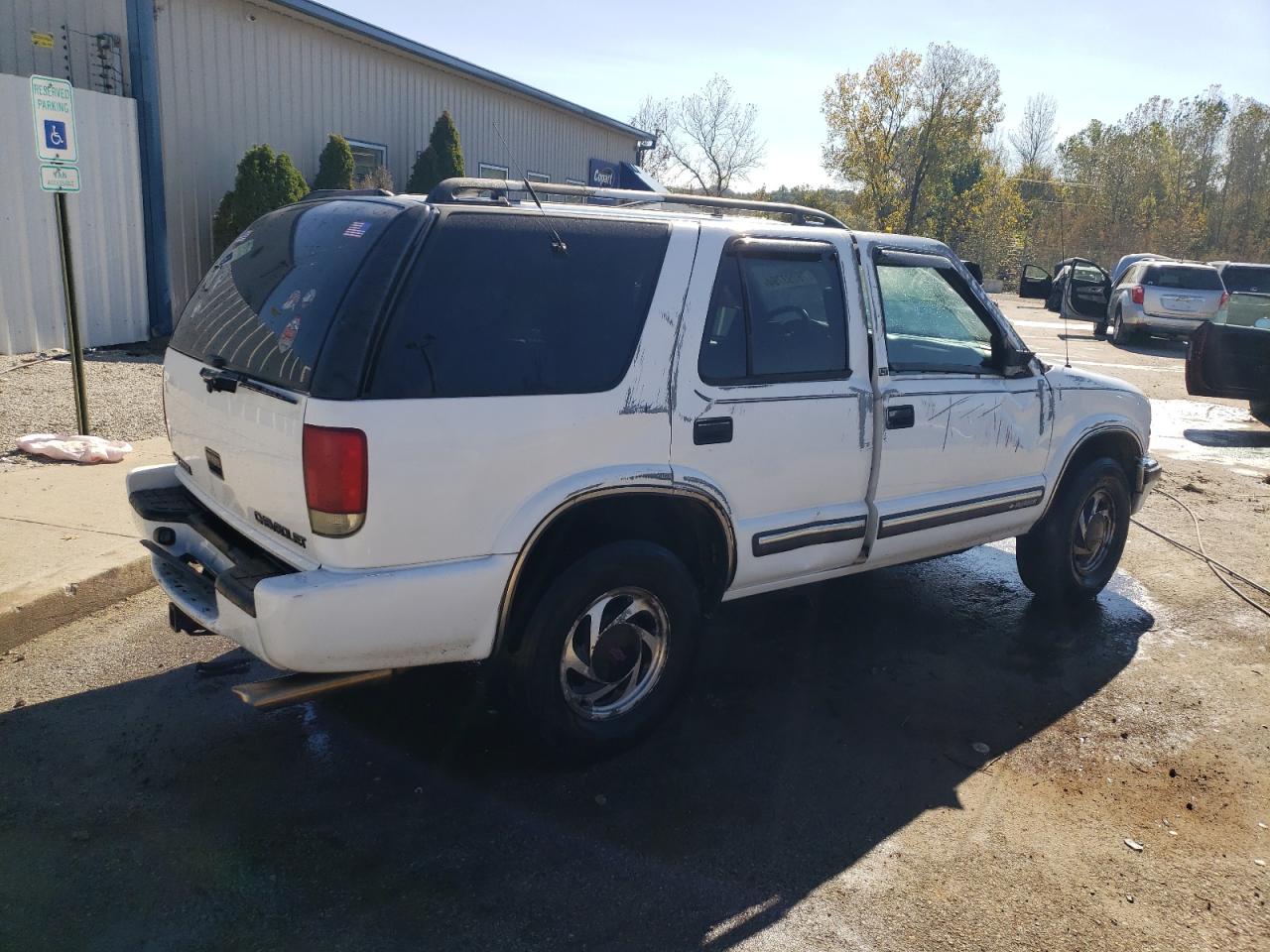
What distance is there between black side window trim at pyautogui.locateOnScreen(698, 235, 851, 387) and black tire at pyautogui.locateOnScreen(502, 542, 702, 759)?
29.2 inches

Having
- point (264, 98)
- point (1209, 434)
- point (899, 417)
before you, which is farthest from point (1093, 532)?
point (264, 98)

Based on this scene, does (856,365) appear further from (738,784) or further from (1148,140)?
(1148,140)

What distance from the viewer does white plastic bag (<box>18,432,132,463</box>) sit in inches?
264

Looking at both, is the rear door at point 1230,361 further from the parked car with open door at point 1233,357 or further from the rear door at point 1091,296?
the rear door at point 1091,296

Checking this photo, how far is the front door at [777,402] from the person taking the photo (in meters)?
3.70

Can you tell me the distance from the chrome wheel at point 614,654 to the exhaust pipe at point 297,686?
662 millimetres

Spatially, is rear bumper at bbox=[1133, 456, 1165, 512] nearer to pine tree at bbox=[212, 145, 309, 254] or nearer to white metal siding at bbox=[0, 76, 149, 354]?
white metal siding at bbox=[0, 76, 149, 354]

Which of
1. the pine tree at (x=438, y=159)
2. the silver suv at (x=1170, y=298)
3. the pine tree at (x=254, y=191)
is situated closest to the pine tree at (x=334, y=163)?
the pine tree at (x=254, y=191)

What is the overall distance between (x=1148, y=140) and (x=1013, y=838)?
54147 mm

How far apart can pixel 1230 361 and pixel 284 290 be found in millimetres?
10648

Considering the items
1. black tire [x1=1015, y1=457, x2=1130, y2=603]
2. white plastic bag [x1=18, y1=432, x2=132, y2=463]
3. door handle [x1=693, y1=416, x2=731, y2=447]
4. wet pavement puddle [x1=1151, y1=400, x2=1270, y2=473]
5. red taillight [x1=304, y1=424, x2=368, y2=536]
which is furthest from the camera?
wet pavement puddle [x1=1151, y1=400, x2=1270, y2=473]

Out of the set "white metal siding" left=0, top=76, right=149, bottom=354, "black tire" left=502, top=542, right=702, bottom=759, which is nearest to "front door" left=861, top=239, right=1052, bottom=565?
"black tire" left=502, top=542, right=702, bottom=759

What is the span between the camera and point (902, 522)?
449 centimetres

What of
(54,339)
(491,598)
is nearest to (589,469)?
(491,598)
